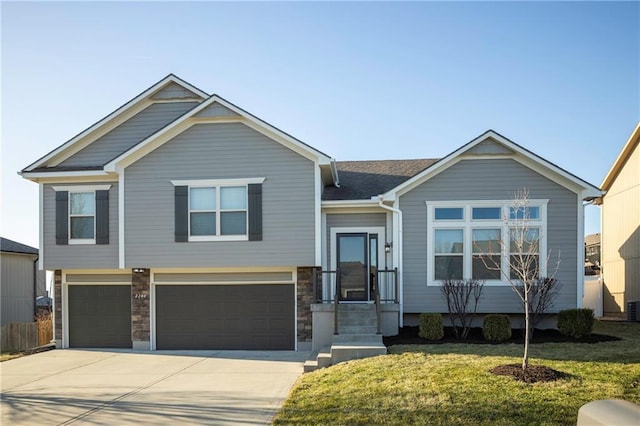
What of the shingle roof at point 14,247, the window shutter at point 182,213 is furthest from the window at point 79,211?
the shingle roof at point 14,247

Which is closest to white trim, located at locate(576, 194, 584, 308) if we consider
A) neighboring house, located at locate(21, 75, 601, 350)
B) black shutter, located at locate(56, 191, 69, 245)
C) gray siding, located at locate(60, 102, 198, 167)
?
neighboring house, located at locate(21, 75, 601, 350)

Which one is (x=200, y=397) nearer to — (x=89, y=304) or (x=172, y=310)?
(x=172, y=310)

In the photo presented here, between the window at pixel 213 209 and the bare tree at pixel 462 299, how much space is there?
5.43m

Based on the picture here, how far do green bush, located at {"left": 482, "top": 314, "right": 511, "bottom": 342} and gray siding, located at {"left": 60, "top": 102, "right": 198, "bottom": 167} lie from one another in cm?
1023

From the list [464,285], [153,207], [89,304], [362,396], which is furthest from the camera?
[89,304]

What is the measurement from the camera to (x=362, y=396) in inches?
298

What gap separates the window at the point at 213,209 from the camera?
44.4 ft

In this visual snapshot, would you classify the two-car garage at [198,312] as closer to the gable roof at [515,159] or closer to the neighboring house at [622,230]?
the gable roof at [515,159]

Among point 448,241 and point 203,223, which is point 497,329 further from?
point 203,223

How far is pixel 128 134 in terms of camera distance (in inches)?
597

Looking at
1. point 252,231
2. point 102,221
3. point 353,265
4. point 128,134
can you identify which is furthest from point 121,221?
point 353,265

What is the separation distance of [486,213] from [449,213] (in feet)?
3.06

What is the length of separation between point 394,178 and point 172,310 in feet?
25.5

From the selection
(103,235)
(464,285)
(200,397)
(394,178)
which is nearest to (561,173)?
(464,285)
